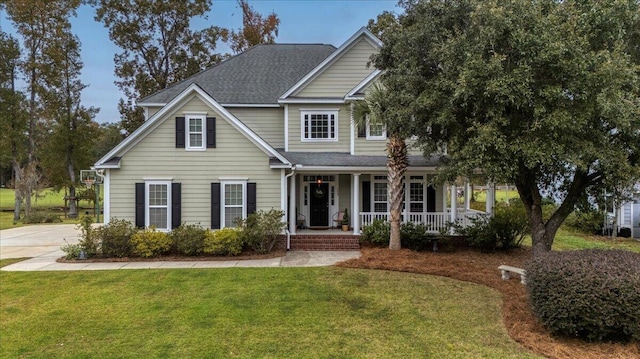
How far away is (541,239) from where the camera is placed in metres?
9.29

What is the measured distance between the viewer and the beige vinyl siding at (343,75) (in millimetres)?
15633

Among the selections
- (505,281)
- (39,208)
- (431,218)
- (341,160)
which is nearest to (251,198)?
(341,160)

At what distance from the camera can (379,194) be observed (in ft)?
50.9

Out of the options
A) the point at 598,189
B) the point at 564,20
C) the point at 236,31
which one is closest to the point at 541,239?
the point at 598,189

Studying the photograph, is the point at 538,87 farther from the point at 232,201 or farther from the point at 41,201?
the point at 41,201

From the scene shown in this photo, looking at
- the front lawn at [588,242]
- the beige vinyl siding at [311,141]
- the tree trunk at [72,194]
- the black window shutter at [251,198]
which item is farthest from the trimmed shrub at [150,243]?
the tree trunk at [72,194]

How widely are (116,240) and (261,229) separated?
4.70m

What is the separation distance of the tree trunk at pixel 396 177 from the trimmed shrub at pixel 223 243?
527 centimetres

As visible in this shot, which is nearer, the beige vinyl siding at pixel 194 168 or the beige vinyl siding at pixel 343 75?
the beige vinyl siding at pixel 194 168

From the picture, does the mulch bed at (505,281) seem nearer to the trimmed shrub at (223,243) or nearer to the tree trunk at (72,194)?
the trimmed shrub at (223,243)

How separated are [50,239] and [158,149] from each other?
8.19m

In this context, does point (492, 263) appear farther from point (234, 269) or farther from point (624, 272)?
point (234, 269)

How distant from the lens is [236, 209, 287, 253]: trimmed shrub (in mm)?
12047

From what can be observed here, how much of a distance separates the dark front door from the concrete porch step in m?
2.18
